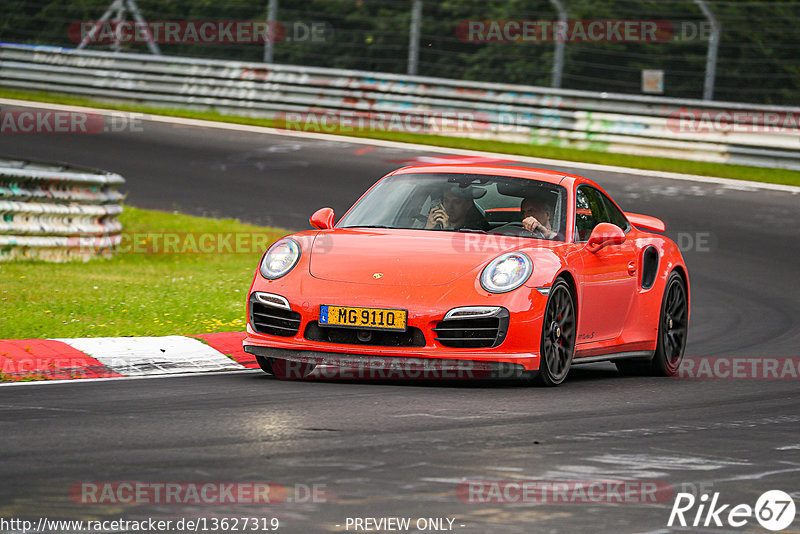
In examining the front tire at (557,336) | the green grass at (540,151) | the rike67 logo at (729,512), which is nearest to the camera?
the rike67 logo at (729,512)

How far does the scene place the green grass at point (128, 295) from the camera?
9.80 metres

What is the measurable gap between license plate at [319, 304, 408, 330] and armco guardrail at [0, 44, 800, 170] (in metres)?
14.2

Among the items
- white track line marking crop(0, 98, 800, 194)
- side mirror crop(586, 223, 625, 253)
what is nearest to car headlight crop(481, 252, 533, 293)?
side mirror crop(586, 223, 625, 253)

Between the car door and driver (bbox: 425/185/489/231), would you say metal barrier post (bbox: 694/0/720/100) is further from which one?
driver (bbox: 425/185/489/231)

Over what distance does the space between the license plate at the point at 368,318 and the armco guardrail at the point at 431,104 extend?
1415 cm

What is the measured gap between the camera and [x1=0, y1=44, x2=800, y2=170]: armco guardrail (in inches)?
830

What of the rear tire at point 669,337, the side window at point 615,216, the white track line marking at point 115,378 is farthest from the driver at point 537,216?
the white track line marking at point 115,378

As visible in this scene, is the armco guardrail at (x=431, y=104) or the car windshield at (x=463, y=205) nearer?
the car windshield at (x=463, y=205)

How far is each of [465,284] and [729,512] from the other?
3.07 meters

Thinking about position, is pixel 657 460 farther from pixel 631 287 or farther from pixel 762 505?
pixel 631 287

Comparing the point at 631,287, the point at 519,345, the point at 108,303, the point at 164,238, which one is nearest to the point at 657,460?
the point at 519,345

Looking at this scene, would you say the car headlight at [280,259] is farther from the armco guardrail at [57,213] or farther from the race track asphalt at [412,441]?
the armco guardrail at [57,213]

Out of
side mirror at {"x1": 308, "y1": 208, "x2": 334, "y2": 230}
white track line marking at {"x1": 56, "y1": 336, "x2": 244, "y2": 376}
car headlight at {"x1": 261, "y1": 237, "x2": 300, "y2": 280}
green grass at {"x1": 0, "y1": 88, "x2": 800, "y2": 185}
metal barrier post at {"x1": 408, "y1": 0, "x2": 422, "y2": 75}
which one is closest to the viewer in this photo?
car headlight at {"x1": 261, "y1": 237, "x2": 300, "y2": 280}

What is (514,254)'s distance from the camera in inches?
320
